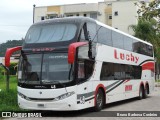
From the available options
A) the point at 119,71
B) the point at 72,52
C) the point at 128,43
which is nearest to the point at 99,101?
the point at 119,71

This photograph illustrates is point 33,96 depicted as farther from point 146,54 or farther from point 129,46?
point 146,54

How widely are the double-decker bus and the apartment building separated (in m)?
57.9

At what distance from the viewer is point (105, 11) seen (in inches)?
3159

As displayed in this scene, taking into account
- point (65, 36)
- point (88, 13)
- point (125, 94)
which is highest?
point (88, 13)

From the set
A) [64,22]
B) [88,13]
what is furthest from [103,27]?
[88,13]

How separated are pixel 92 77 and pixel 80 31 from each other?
2.03 m

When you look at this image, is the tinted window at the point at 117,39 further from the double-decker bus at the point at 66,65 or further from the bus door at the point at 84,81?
the bus door at the point at 84,81

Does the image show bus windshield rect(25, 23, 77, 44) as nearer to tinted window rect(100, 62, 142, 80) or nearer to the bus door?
the bus door

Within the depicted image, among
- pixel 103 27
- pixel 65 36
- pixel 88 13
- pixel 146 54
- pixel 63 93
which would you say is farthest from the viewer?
pixel 88 13

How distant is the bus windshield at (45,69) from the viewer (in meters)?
13.9

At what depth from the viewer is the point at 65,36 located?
14656 millimetres

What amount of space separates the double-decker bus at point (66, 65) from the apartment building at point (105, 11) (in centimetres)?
5791

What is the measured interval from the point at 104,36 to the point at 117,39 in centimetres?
193

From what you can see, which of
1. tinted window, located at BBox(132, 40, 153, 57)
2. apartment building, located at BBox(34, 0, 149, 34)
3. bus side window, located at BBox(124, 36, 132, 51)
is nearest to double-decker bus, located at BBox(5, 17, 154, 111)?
bus side window, located at BBox(124, 36, 132, 51)
